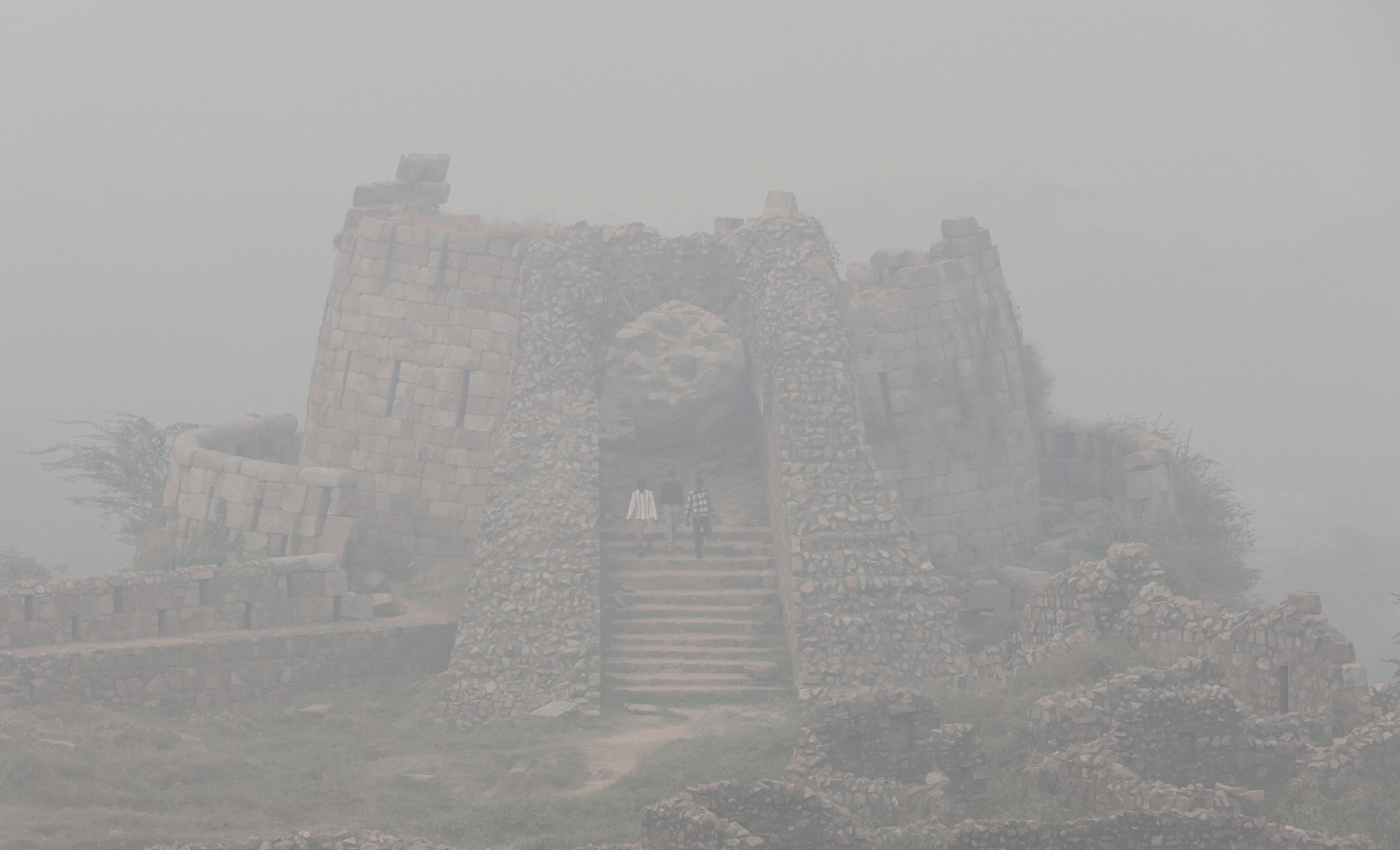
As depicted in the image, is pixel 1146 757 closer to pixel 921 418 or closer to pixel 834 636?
pixel 834 636

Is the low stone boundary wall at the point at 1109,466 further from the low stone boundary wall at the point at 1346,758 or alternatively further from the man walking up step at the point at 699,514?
the low stone boundary wall at the point at 1346,758

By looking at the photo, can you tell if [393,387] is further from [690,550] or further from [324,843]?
[324,843]

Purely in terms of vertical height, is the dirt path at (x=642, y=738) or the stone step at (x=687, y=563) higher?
the stone step at (x=687, y=563)

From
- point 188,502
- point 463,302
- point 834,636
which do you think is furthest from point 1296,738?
point 188,502

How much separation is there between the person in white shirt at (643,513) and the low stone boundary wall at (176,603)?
4.05 meters

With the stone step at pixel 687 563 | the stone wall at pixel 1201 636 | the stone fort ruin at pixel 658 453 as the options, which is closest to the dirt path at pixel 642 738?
the stone fort ruin at pixel 658 453

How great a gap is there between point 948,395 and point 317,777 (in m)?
13.5

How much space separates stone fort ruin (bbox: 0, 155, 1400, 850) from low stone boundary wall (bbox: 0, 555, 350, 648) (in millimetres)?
40

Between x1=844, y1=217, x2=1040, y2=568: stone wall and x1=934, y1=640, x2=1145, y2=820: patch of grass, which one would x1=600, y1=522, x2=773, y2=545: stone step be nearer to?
x1=844, y1=217, x2=1040, y2=568: stone wall

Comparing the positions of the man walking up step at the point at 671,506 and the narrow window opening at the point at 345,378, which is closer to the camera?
the man walking up step at the point at 671,506

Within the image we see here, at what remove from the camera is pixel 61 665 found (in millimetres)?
19812

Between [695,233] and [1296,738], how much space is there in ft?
47.1

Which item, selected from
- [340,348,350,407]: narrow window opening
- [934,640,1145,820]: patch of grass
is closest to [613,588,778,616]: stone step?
[934,640,1145,820]: patch of grass

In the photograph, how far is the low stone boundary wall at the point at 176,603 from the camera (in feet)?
67.2
